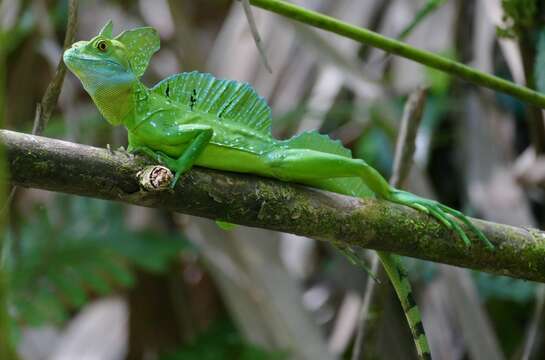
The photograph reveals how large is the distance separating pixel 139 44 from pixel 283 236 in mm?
1948

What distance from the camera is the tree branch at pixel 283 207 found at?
1.24 m

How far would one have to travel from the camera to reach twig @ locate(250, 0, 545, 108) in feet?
4.96

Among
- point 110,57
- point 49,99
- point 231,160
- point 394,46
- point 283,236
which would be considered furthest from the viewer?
point 283,236

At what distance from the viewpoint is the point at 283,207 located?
4.77 ft

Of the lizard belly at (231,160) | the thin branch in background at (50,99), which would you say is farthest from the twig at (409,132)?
the thin branch in background at (50,99)

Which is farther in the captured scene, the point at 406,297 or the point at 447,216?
the point at 406,297

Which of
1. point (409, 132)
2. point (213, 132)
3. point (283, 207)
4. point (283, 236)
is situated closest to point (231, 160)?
point (213, 132)

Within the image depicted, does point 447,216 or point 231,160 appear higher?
point 447,216

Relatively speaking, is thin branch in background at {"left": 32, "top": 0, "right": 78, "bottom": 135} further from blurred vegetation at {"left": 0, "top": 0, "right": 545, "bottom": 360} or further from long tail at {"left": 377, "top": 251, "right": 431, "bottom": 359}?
blurred vegetation at {"left": 0, "top": 0, "right": 545, "bottom": 360}

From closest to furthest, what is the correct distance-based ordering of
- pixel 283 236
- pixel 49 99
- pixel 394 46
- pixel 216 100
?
pixel 49 99, pixel 394 46, pixel 216 100, pixel 283 236

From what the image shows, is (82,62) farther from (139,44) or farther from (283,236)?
(283,236)

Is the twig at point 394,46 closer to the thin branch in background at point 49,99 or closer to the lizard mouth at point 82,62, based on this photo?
the thin branch in background at point 49,99

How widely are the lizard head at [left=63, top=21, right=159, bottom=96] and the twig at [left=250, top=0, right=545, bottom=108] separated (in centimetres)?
48

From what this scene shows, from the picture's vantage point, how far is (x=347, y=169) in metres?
1.68
